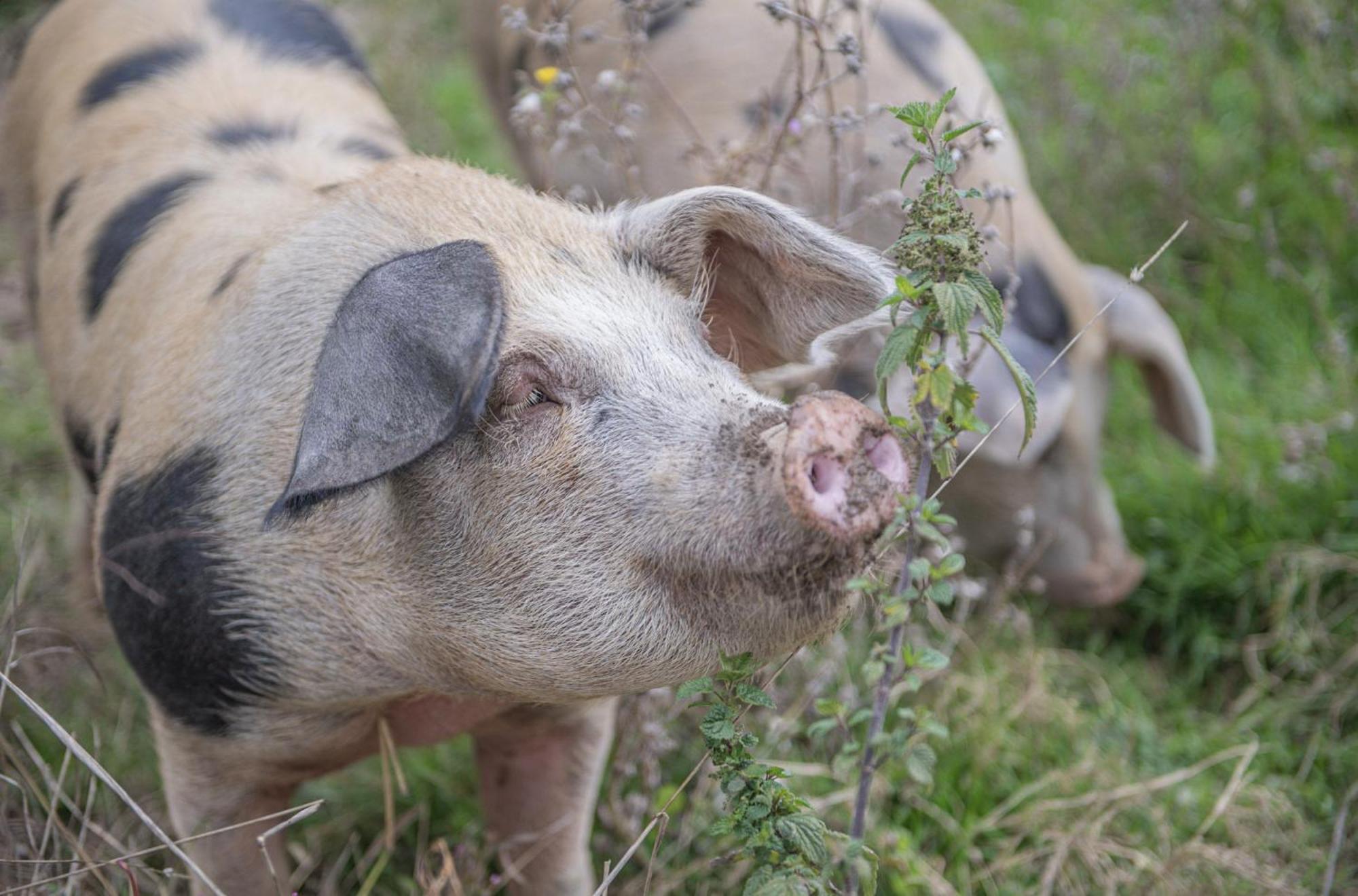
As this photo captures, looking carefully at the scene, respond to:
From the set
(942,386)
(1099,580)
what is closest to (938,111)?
(942,386)

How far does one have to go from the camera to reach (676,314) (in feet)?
8.35

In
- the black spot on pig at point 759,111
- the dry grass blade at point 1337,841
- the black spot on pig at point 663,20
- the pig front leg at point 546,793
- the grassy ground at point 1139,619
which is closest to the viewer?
the pig front leg at point 546,793

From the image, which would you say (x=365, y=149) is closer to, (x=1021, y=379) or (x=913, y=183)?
(x=913, y=183)

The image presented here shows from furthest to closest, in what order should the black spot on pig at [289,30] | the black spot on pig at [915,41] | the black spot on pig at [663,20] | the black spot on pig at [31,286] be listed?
the black spot on pig at [663,20], the black spot on pig at [915,41], the black spot on pig at [31,286], the black spot on pig at [289,30]

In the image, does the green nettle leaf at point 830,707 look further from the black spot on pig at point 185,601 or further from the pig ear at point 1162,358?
the pig ear at point 1162,358

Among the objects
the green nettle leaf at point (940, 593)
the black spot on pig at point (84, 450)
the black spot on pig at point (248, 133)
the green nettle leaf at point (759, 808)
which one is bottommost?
the black spot on pig at point (84, 450)

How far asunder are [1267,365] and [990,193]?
2.61m

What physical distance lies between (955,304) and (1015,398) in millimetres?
2169

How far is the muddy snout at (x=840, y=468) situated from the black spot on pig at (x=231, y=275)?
1307 millimetres

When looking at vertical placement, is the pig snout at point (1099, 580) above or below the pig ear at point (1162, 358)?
below

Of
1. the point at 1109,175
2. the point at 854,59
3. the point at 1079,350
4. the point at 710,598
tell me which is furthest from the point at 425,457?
the point at 1109,175

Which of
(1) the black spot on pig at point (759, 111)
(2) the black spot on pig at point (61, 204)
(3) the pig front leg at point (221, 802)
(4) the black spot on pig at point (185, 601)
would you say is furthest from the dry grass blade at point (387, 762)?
(1) the black spot on pig at point (759, 111)

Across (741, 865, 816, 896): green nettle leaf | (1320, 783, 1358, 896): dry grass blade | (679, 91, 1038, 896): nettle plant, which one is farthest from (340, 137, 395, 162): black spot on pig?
(1320, 783, 1358, 896): dry grass blade

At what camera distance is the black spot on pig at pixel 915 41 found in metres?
4.70
